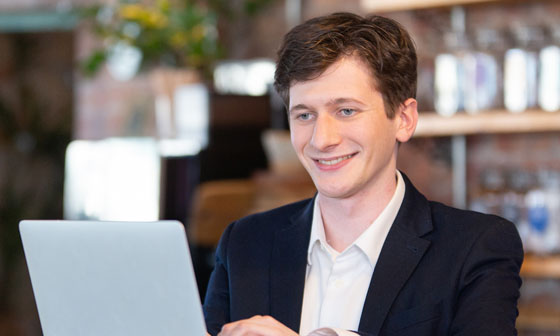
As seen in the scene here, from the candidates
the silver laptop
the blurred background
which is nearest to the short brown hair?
the silver laptop

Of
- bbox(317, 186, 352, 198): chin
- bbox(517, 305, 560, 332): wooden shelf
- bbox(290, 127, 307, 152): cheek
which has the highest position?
bbox(290, 127, 307, 152): cheek

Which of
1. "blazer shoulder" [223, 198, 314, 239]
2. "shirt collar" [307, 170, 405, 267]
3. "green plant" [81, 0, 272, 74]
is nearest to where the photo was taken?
"shirt collar" [307, 170, 405, 267]

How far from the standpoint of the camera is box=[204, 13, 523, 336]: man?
139 cm

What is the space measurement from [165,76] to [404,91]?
209 centimetres

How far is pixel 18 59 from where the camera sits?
6453 millimetres

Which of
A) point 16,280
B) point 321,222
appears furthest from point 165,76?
point 16,280

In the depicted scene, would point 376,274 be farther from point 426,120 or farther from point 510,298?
point 426,120

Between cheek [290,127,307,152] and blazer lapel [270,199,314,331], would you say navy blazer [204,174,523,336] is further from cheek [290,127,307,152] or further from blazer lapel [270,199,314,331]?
cheek [290,127,307,152]

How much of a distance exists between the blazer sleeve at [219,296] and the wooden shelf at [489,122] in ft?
4.81

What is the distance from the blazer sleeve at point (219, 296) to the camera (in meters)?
1.55

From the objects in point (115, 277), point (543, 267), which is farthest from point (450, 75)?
point (115, 277)

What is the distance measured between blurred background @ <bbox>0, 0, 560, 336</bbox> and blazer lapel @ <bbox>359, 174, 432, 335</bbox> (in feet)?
4.36

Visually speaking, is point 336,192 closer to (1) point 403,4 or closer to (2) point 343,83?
(2) point 343,83

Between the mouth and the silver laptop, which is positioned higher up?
the mouth
